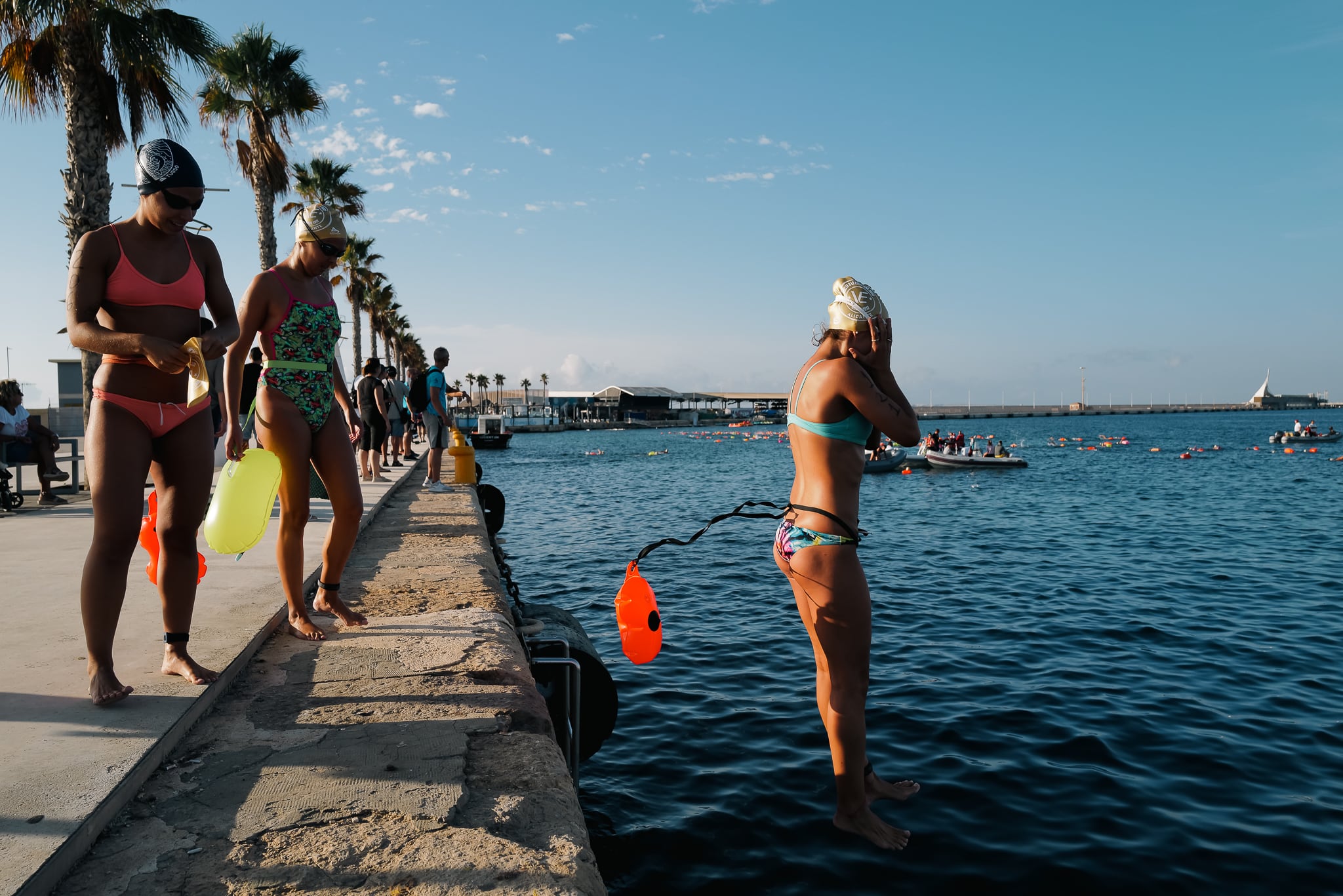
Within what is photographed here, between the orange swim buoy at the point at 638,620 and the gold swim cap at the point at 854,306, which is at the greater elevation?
the gold swim cap at the point at 854,306

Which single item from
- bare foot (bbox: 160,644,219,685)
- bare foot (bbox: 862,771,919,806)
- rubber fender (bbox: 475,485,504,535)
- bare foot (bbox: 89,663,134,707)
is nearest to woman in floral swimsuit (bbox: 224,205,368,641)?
bare foot (bbox: 160,644,219,685)

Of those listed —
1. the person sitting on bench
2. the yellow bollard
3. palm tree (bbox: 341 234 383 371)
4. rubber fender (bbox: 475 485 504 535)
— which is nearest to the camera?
the person sitting on bench

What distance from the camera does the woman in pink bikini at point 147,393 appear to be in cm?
297

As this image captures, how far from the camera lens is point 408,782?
2.64m

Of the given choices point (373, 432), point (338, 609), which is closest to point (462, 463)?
point (373, 432)

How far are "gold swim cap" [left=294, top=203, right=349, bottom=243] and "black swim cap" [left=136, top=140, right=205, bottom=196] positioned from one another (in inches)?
39.2

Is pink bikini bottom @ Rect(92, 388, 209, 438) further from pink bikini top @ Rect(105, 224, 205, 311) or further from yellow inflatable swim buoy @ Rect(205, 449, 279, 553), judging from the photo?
yellow inflatable swim buoy @ Rect(205, 449, 279, 553)

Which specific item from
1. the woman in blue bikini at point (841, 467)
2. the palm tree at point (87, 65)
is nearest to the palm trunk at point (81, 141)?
the palm tree at point (87, 65)

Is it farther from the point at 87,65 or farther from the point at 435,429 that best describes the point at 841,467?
the point at 87,65

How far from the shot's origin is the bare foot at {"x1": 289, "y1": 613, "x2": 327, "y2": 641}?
4.25 m

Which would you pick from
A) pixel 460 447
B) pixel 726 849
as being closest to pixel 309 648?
pixel 726 849

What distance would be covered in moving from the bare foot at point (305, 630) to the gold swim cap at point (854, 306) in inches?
123

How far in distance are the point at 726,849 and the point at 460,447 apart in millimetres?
10774

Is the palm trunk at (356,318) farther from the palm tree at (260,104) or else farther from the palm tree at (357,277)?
the palm tree at (260,104)
